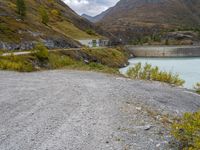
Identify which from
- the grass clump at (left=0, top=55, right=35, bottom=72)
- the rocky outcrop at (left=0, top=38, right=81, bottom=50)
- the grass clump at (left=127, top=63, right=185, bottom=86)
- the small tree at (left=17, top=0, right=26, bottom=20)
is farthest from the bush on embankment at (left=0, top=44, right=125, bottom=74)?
the small tree at (left=17, top=0, right=26, bottom=20)

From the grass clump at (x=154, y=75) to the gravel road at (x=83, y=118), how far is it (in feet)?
28.0

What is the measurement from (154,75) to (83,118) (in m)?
15.1

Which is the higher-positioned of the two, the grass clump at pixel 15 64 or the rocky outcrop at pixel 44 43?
the rocky outcrop at pixel 44 43

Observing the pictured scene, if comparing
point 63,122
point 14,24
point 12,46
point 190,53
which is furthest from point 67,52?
point 190,53

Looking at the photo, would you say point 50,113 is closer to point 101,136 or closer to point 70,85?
point 101,136

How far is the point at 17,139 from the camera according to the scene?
22.0 ft

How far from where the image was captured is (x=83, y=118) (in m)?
8.28

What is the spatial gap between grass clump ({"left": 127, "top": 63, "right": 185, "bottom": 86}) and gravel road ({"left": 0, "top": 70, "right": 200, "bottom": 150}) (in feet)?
28.0

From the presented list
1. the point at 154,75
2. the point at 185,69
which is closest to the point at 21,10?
the point at 185,69

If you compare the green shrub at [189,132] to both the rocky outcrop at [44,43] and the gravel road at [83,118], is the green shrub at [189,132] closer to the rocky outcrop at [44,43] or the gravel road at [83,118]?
the gravel road at [83,118]

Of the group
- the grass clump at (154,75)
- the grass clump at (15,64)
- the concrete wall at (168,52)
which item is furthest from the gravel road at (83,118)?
the concrete wall at (168,52)

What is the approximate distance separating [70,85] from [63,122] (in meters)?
6.53

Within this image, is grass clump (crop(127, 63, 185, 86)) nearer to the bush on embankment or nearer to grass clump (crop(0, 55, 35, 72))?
the bush on embankment

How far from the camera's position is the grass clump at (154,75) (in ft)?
71.5
